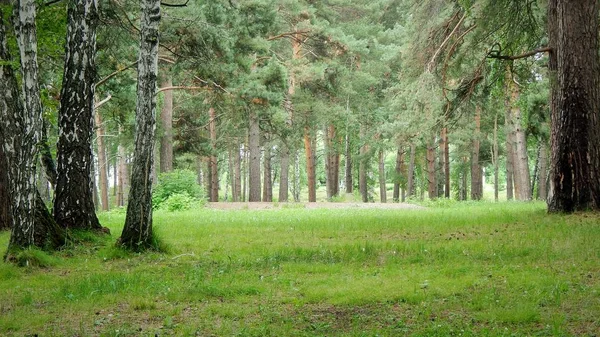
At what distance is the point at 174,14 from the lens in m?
19.0

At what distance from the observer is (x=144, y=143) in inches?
348

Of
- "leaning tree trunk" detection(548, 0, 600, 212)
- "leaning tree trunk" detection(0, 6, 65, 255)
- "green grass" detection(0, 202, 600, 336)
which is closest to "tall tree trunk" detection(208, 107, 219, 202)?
"leaning tree trunk" detection(548, 0, 600, 212)

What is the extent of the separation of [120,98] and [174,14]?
12.3 ft

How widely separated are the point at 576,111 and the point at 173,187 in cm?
1549

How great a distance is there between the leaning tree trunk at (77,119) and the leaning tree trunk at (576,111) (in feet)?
31.8

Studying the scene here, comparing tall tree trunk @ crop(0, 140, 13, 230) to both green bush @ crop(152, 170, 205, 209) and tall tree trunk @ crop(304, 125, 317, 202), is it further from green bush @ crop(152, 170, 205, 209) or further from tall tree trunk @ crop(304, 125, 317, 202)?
tall tree trunk @ crop(304, 125, 317, 202)

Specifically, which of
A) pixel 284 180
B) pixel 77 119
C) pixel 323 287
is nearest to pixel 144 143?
pixel 77 119

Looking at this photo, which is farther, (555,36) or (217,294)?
(555,36)

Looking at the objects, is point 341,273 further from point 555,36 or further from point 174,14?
point 174,14

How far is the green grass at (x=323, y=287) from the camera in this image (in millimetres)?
4988

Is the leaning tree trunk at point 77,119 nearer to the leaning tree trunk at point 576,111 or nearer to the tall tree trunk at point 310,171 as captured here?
the leaning tree trunk at point 576,111

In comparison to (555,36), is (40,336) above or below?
below

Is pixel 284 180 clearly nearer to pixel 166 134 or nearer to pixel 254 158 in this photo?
pixel 254 158

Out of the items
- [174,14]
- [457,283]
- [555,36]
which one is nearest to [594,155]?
[555,36]
